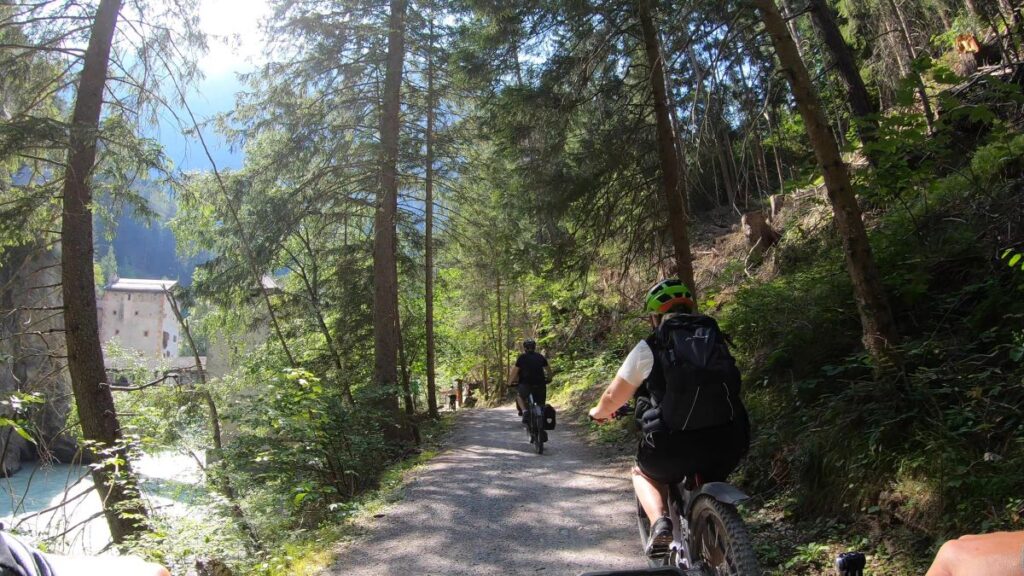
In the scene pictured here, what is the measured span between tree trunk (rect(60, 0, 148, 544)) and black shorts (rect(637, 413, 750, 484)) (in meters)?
6.30

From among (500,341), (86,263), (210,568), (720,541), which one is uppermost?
(86,263)

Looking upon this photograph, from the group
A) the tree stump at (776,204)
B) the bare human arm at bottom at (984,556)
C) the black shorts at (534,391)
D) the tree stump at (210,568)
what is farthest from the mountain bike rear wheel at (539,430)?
the bare human arm at bottom at (984,556)

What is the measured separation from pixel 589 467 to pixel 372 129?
8.16 meters

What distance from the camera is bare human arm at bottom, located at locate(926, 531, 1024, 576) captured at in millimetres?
1373

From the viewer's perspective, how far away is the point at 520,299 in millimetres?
29953

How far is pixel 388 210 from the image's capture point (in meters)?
12.6

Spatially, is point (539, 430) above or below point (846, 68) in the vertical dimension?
below

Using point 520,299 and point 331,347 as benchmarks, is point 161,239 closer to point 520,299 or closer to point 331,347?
point 520,299

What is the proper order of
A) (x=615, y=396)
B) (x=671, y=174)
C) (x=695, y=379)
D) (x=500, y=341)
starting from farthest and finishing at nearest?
(x=500, y=341) < (x=671, y=174) < (x=615, y=396) < (x=695, y=379)

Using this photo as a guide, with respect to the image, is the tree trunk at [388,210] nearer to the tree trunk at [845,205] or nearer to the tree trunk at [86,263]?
the tree trunk at [86,263]

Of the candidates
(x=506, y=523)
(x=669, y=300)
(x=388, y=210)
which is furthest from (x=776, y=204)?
(x=669, y=300)

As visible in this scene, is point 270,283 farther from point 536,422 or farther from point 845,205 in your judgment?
point 845,205

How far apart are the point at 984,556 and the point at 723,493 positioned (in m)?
1.47

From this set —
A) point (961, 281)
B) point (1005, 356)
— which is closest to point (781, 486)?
point (1005, 356)
